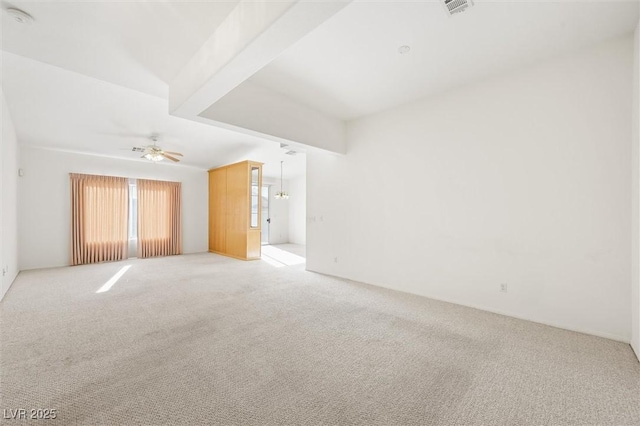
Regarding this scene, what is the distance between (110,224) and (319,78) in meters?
6.77

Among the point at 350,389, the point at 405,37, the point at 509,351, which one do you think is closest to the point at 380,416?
the point at 350,389

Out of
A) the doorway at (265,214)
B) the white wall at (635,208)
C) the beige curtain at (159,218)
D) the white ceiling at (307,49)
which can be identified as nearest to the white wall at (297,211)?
the doorway at (265,214)

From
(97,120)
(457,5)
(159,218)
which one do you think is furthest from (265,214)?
(457,5)

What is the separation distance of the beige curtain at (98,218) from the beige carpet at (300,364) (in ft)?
10.1

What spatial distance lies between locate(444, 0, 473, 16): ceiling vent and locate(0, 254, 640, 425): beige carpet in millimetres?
3076

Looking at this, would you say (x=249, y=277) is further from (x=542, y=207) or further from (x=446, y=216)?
(x=542, y=207)

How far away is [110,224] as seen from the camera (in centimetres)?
691

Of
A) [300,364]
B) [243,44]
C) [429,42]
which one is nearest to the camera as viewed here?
[243,44]

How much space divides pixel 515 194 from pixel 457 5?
223 cm

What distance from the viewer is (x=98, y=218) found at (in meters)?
6.72

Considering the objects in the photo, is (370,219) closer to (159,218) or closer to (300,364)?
(300,364)

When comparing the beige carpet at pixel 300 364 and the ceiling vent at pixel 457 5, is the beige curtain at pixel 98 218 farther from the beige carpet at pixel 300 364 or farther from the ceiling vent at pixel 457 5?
the ceiling vent at pixel 457 5

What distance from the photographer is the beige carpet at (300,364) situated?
5.54 ft

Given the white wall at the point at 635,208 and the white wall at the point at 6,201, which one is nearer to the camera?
the white wall at the point at 635,208
